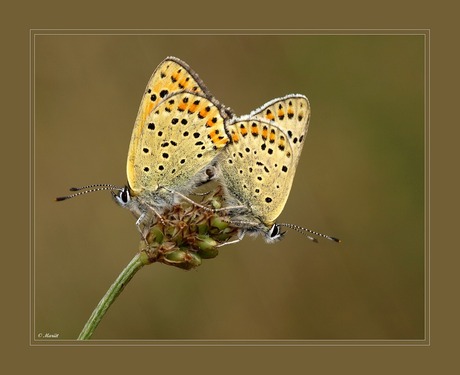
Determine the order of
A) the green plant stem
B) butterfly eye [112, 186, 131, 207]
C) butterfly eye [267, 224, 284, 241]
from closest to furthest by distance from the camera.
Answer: the green plant stem → butterfly eye [112, 186, 131, 207] → butterfly eye [267, 224, 284, 241]


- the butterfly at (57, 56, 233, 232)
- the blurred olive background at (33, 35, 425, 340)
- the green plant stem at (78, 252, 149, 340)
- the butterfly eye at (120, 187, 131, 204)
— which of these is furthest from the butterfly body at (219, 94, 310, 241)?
the blurred olive background at (33, 35, 425, 340)

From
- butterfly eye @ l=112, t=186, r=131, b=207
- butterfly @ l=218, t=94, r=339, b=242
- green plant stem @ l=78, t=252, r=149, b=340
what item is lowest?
green plant stem @ l=78, t=252, r=149, b=340

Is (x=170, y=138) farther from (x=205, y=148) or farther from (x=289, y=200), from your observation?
(x=289, y=200)

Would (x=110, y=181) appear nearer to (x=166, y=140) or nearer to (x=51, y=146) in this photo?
(x=51, y=146)

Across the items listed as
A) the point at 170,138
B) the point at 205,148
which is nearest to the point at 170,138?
the point at 170,138

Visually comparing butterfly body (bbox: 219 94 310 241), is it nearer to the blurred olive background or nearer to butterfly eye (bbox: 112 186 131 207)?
butterfly eye (bbox: 112 186 131 207)

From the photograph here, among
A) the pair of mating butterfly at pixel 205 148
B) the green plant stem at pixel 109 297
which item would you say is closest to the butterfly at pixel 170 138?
the pair of mating butterfly at pixel 205 148
